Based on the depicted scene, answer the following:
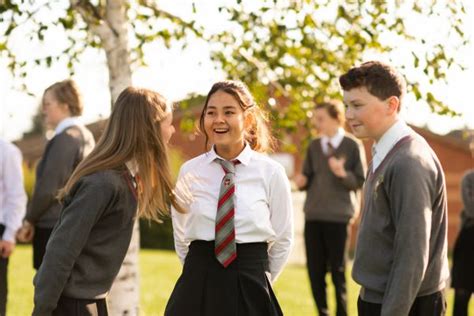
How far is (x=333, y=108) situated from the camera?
8523mm

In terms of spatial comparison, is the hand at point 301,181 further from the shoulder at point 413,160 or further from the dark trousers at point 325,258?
the shoulder at point 413,160

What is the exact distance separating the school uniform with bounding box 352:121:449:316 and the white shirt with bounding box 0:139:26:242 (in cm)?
360

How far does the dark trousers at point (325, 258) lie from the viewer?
8.48 m

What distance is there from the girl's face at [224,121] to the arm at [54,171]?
233 centimetres

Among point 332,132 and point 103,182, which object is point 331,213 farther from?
point 103,182

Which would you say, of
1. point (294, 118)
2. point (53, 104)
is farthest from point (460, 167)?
point (53, 104)

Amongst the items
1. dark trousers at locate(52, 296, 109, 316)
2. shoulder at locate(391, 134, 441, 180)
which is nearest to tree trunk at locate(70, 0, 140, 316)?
dark trousers at locate(52, 296, 109, 316)

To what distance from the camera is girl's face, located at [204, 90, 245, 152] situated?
4.90m

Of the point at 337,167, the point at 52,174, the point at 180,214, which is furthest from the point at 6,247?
the point at 337,167

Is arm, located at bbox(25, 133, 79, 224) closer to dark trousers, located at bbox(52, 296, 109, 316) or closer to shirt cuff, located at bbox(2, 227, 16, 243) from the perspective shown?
shirt cuff, located at bbox(2, 227, 16, 243)

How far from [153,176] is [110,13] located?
3.09 m

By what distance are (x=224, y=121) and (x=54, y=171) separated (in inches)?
98.8

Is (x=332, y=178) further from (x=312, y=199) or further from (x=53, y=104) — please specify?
(x=53, y=104)

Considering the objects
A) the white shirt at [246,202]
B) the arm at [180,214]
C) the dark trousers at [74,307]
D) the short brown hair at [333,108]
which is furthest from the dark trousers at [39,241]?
the short brown hair at [333,108]
